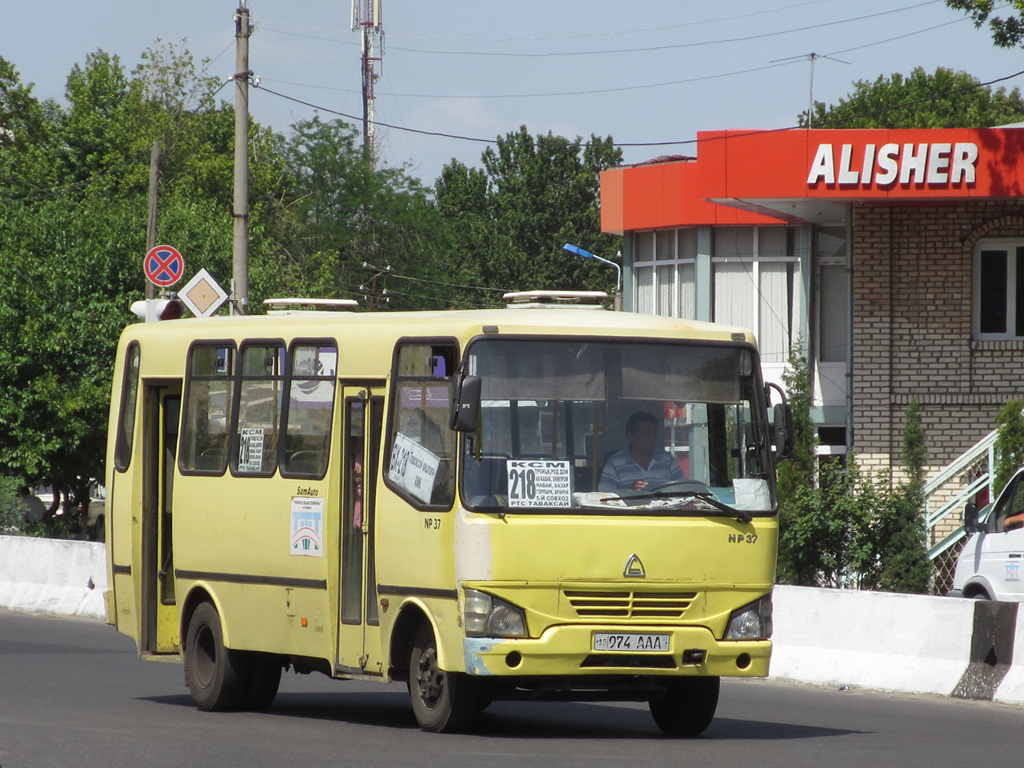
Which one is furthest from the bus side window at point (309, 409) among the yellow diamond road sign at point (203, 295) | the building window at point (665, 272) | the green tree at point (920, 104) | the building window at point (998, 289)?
the green tree at point (920, 104)

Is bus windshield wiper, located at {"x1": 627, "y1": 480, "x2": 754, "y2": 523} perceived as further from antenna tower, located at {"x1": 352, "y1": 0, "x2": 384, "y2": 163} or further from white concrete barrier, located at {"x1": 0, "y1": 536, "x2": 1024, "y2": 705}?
antenna tower, located at {"x1": 352, "y1": 0, "x2": 384, "y2": 163}

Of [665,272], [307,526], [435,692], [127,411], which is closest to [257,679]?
[307,526]


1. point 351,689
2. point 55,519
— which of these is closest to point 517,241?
point 55,519

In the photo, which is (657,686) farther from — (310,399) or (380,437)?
(310,399)

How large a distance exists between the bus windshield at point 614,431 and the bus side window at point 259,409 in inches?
87.0

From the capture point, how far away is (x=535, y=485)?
10.0 meters

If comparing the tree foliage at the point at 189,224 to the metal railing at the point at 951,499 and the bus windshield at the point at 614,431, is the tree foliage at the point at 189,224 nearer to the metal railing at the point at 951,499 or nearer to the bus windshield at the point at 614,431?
the metal railing at the point at 951,499

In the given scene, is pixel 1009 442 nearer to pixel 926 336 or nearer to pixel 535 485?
pixel 926 336

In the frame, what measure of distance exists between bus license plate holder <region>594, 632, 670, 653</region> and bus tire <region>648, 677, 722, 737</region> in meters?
0.82

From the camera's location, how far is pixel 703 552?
Answer: 33.5 feet

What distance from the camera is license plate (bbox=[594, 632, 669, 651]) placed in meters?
9.99

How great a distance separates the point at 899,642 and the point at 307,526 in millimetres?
5767

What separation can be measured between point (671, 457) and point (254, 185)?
193ft

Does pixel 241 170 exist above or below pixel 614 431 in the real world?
above
